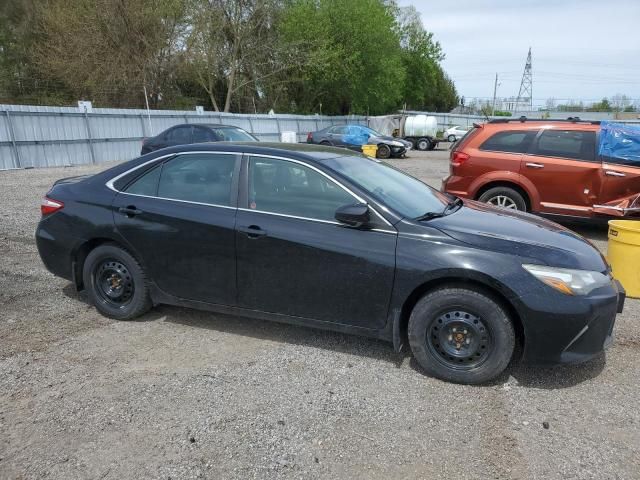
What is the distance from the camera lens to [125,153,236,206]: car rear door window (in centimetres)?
400

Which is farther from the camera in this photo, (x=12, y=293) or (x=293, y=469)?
(x=12, y=293)

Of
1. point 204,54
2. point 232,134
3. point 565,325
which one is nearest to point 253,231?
point 565,325

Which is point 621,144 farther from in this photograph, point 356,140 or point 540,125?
point 356,140

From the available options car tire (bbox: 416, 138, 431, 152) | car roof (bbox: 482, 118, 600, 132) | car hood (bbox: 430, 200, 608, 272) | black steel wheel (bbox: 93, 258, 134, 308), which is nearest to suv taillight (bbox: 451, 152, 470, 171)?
car roof (bbox: 482, 118, 600, 132)

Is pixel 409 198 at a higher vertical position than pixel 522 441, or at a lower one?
higher

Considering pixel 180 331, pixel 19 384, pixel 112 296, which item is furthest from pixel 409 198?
pixel 19 384

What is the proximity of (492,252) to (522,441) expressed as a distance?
116 cm

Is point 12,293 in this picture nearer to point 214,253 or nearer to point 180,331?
point 180,331

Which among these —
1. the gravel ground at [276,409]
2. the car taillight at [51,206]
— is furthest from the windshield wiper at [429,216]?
the car taillight at [51,206]

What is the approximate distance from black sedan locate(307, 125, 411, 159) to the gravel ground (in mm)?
19117

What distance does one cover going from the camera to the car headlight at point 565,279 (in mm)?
3184

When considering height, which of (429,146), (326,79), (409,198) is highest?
(326,79)

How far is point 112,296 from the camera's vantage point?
4.39 metres

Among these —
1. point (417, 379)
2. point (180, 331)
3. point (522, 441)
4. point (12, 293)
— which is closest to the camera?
point (522, 441)
